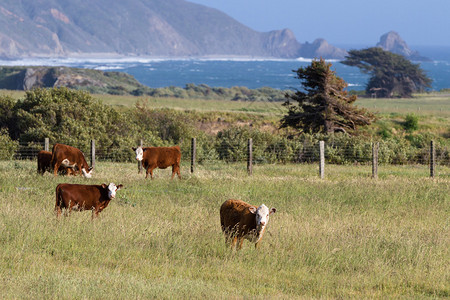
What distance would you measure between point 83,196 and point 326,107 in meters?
27.6

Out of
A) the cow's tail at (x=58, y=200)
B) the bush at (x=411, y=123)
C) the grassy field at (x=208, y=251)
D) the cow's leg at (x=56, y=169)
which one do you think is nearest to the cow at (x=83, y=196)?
the cow's tail at (x=58, y=200)

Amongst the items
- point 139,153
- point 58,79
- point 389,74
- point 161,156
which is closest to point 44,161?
point 139,153

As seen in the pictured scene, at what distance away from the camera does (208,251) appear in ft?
35.4

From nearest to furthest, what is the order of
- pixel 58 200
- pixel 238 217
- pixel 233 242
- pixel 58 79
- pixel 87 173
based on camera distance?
pixel 233 242 < pixel 238 217 < pixel 58 200 < pixel 87 173 < pixel 58 79

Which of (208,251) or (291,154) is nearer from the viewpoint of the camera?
(208,251)

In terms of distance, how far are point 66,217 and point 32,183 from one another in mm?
5919

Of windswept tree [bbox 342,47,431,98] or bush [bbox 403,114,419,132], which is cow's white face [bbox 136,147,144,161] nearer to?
bush [bbox 403,114,419,132]

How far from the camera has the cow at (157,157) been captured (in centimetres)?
2122

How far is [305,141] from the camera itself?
3519 centimetres

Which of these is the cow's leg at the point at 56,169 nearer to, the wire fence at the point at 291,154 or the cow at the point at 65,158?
the cow at the point at 65,158

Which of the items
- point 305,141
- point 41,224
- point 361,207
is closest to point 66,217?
point 41,224

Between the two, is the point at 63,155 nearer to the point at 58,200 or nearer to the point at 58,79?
the point at 58,200

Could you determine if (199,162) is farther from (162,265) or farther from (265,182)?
(162,265)

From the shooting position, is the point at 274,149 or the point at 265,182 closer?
the point at 265,182
